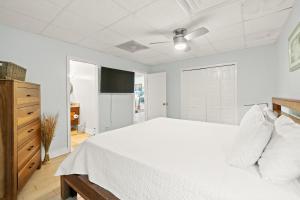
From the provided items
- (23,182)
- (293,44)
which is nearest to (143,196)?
(23,182)

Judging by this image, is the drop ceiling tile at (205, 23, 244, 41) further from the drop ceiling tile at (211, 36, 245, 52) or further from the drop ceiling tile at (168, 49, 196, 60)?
the drop ceiling tile at (168, 49, 196, 60)

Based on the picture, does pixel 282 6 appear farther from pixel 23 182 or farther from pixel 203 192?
pixel 23 182

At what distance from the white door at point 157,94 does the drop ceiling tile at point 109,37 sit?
210 cm

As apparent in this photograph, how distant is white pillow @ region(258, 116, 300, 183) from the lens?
750 mm

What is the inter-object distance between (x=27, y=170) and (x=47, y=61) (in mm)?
1893

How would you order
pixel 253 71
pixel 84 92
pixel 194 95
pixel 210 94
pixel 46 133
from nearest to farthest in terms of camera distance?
1. pixel 46 133
2. pixel 253 71
3. pixel 210 94
4. pixel 194 95
5. pixel 84 92

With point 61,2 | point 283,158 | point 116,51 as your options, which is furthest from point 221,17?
point 116,51

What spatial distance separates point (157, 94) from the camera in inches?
192

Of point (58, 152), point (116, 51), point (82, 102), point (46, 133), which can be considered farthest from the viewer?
point (82, 102)

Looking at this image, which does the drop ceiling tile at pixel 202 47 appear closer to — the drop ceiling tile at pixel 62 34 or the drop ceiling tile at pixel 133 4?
the drop ceiling tile at pixel 133 4

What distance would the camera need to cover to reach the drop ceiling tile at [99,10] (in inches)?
68.2

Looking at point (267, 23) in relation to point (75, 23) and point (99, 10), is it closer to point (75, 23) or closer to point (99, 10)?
point (99, 10)

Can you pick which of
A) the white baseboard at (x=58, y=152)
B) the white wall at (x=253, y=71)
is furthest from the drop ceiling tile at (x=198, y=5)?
the white baseboard at (x=58, y=152)

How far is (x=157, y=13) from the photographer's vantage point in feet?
6.29
